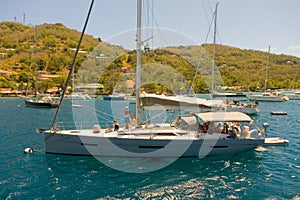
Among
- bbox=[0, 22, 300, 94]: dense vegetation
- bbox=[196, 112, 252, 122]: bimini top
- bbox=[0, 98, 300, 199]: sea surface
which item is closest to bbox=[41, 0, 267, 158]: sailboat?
bbox=[196, 112, 252, 122]: bimini top

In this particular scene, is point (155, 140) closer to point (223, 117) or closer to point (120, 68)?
point (223, 117)

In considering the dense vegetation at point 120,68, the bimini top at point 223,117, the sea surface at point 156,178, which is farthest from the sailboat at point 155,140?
the dense vegetation at point 120,68

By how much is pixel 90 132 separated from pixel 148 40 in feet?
25.6

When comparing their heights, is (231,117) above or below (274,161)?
above

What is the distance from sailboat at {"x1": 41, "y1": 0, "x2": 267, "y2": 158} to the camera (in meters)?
15.2

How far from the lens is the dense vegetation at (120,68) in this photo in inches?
2689

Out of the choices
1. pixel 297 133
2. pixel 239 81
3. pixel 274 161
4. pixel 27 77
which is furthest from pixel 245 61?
pixel 274 161

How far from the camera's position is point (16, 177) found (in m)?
13.0

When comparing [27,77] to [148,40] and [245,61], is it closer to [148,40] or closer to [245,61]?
[148,40]

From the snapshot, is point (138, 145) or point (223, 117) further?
point (223, 117)

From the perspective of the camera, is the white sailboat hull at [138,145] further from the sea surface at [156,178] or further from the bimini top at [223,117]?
the bimini top at [223,117]

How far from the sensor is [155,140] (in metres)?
15.1

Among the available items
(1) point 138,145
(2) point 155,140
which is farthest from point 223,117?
(1) point 138,145

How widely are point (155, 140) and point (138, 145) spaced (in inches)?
48.1
